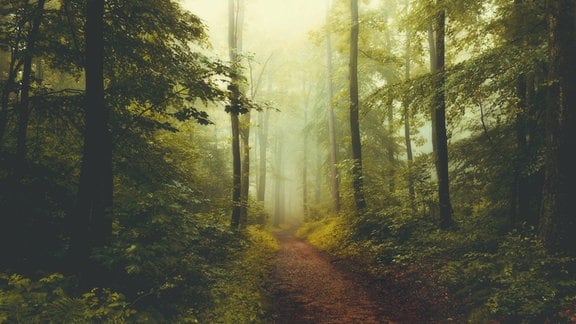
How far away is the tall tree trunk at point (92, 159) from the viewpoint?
575cm

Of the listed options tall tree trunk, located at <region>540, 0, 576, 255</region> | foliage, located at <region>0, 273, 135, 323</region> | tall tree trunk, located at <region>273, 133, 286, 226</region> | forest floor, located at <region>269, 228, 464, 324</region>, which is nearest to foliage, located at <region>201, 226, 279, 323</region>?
forest floor, located at <region>269, 228, 464, 324</region>

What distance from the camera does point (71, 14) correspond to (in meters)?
7.09

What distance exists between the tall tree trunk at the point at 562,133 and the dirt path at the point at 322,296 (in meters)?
3.49

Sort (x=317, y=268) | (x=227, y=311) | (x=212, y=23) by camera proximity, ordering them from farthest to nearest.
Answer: (x=212, y=23), (x=317, y=268), (x=227, y=311)

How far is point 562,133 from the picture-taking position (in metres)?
6.24

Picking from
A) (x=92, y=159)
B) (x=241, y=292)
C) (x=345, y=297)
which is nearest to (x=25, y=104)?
(x=92, y=159)

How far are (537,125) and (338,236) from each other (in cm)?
812

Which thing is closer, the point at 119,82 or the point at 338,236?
the point at 119,82

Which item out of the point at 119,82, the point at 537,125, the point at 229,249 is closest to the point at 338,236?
the point at 229,249

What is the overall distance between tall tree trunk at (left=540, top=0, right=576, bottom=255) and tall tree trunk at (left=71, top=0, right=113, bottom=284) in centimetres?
800

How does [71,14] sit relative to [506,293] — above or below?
above

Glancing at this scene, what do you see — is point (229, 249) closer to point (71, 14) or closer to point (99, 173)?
point (99, 173)

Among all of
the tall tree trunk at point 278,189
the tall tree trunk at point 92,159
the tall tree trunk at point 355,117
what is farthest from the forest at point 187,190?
the tall tree trunk at point 278,189

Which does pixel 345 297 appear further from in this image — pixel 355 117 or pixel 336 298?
pixel 355 117
